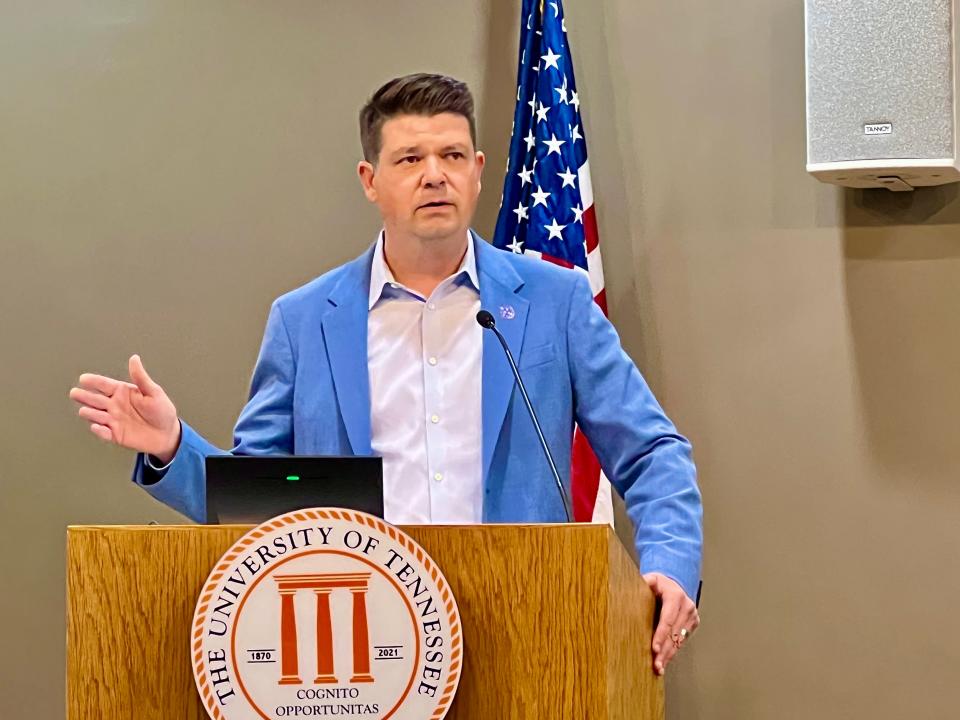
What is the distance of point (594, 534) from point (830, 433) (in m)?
2.12

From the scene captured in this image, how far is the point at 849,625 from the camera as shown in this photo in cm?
364

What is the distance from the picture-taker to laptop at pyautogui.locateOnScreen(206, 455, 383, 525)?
5.68 feet

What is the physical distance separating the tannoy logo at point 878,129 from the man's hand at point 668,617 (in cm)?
158

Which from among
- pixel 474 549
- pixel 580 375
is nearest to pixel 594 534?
pixel 474 549

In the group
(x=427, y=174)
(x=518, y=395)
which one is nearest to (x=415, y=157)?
(x=427, y=174)

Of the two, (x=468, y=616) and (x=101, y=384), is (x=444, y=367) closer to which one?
(x=101, y=384)

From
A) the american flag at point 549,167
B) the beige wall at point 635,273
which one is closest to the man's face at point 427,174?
the american flag at point 549,167

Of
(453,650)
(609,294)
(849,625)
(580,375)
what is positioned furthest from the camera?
(609,294)

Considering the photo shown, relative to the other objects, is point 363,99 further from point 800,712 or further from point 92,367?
point 800,712

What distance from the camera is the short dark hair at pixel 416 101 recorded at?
103 inches

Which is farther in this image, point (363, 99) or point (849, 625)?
point (363, 99)

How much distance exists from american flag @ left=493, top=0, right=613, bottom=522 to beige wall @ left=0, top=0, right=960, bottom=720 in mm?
164

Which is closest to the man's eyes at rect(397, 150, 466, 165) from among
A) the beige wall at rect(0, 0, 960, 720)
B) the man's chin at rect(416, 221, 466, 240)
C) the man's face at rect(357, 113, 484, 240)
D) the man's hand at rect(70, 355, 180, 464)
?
the man's face at rect(357, 113, 484, 240)

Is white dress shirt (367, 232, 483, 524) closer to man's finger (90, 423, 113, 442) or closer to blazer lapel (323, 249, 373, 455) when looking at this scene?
blazer lapel (323, 249, 373, 455)
